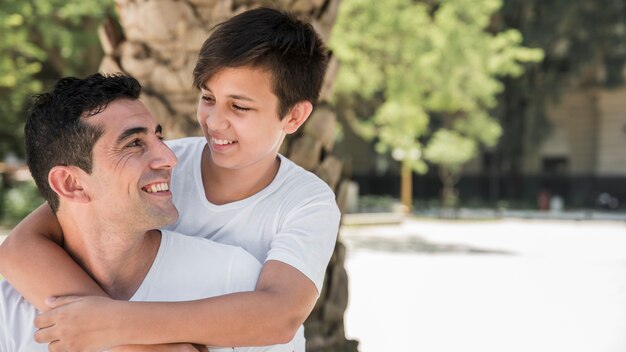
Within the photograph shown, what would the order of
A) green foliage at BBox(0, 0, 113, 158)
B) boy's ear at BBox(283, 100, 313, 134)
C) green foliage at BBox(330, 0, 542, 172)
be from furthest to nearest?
green foliage at BBox(330, 0, 542, 172)
green foliage at BBox(0, 0, 113, 158)
boy's ear at BBox(283, 100, 313, 134)

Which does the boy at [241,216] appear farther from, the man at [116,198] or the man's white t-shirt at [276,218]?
the man at [116,198]

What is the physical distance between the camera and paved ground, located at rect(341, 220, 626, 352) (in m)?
7.58

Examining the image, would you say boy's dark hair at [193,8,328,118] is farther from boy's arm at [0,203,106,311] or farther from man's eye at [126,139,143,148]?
boy's arm at [0,203,106,311]

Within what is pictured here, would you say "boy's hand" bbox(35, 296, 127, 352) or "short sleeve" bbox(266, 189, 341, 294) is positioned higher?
"short sleeve" bbox(266, 189, 341, 294)

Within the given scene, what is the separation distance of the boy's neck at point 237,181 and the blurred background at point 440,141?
1.52 metres

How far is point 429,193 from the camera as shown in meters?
37.3

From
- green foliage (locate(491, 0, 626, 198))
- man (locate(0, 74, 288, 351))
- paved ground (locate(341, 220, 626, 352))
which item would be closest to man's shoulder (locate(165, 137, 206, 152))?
man (locate(0, 74, 288, 351))

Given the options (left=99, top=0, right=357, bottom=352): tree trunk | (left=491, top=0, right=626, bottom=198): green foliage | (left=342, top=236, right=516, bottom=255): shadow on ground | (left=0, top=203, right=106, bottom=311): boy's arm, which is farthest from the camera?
(left=491, top=0, right=626, bottom=198): green foliage

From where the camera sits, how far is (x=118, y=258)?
7.59ft

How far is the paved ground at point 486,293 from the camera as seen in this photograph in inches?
299

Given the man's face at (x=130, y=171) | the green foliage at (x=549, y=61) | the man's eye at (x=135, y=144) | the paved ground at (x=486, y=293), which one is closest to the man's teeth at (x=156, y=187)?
the man's face at (x=130, y=171)

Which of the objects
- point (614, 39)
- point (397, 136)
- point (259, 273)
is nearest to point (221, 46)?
point (259, 273)

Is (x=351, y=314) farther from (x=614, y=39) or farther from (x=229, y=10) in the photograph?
(x=614, y=39)

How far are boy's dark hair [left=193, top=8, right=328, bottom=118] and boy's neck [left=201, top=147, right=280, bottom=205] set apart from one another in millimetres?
209
